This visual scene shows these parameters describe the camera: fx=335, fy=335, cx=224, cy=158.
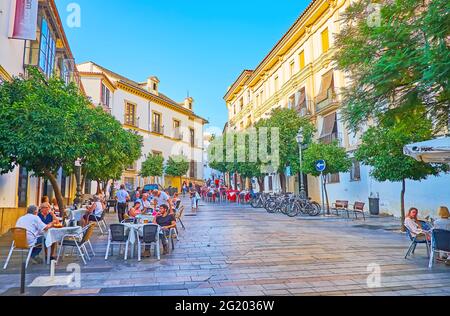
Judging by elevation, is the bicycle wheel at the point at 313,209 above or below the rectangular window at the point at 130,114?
below

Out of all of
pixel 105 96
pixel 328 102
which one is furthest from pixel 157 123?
pixel 328 102

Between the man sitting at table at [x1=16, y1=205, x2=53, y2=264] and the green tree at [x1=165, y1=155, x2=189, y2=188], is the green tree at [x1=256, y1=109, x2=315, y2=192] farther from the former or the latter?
the green tree at [x1=165, y1=155, x2=189, y2=188]

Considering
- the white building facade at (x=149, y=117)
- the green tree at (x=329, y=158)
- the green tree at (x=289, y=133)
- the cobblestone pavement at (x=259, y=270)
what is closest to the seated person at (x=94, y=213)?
the cobblestone pavement at (x=259, y=270)

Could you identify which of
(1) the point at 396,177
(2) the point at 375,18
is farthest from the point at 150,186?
(2) the point at 375,18

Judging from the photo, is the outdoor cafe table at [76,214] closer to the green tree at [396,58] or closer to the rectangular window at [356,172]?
the green tree at [396,58]

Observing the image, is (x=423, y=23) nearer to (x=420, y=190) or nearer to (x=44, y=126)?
(x=44, y=126)

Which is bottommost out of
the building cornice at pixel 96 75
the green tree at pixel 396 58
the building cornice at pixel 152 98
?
the green tree at pixel 396 58

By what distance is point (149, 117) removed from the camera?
129ft

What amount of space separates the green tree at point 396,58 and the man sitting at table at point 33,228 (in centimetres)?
677

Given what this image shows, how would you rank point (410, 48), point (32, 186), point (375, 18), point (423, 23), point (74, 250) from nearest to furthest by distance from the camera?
point (423, 23)
point (410, 48)
point (375, 18)
point (74, 250)
point (32, 186)

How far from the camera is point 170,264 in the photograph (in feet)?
21.4

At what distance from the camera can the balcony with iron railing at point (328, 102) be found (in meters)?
→ 20.9

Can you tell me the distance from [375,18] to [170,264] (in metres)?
6.52

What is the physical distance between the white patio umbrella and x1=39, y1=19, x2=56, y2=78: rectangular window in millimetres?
13386
